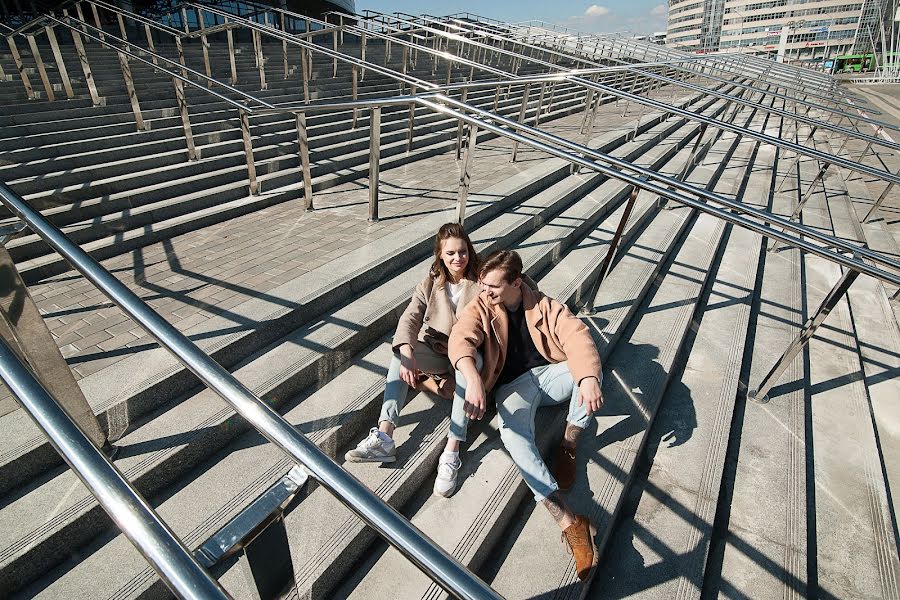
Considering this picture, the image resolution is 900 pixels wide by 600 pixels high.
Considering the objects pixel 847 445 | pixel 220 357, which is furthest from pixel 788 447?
pixel 220 357

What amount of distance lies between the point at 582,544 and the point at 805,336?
1741mm

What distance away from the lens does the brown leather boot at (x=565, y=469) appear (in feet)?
6.88

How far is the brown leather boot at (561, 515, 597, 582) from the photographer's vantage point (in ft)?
5.63

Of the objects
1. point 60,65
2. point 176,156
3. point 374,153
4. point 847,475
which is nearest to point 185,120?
Answer: point 176,156

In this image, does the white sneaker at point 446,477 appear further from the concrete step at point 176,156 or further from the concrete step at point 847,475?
the concrete step at point 176,156

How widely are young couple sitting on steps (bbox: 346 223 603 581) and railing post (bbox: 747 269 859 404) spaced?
1.28 metres

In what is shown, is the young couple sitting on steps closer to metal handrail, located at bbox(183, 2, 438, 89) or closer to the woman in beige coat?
the woman in beige coat

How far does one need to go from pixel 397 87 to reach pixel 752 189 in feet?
19.8

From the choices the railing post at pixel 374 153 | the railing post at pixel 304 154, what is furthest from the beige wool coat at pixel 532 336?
the railing post at pixel 304 154

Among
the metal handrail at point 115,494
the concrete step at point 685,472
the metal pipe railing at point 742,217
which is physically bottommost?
the concrete step at point 685,472

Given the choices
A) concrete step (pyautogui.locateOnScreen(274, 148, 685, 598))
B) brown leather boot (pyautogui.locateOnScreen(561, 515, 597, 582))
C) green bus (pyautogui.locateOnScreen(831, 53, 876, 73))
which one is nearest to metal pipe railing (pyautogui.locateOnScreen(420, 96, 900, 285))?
concrete step (pyautogui.locateOnScreen(274, 148, 685, 598))

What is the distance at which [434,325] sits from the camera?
2.43 m

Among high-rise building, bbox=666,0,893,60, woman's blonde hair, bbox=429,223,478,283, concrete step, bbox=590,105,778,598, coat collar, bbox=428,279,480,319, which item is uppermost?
high-rise building, bbox=666,0,893,60

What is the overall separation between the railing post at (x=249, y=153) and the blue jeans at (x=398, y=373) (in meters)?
2.82
